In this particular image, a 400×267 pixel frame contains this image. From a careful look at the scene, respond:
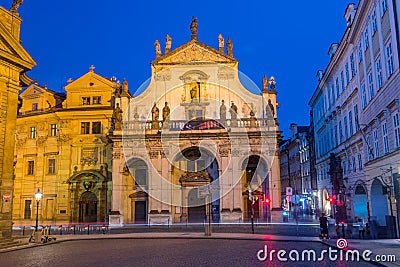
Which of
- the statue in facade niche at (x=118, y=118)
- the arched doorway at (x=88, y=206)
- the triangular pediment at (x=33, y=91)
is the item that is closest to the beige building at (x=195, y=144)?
the statue in facade niche at (x=118, y=118)

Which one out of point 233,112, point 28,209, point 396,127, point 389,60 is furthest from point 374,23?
point 28,209

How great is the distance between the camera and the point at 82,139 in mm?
48312

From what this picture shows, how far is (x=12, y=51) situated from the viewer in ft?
79.2

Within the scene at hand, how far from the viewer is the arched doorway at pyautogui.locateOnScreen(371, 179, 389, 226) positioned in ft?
84.6

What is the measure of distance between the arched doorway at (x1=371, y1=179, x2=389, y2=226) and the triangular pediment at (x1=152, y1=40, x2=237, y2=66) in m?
26.5

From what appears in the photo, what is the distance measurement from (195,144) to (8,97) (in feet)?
76.9

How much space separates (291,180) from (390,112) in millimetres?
59047

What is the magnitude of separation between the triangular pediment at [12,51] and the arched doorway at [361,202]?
25.4 m

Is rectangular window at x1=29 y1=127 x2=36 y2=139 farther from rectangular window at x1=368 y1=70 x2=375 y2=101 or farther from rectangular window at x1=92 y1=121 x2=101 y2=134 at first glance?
rectangular window at x1=368 y1=70 x2=375 y2=101

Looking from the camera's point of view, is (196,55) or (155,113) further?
(196,55)

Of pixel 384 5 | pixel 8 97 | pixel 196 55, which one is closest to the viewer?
pixel 384 5

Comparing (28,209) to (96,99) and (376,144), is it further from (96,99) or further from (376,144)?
(376,144)

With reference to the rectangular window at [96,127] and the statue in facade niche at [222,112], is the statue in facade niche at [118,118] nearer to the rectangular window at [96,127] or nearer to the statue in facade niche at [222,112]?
the rectangular window at [96,127]

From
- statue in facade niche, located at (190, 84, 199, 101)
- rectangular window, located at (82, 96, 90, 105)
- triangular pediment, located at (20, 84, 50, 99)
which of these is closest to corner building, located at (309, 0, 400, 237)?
statue in facade niche, located at (190, 84, 199, 101)
